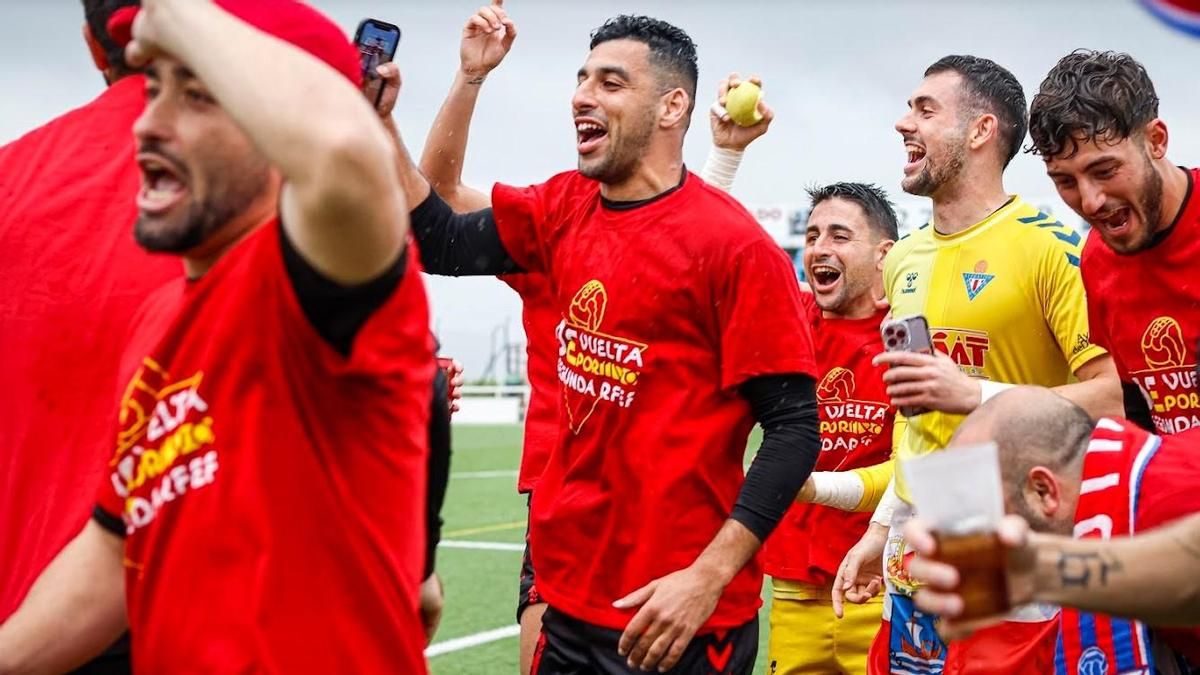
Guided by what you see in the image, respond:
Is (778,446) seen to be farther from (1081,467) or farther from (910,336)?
(1081,467)

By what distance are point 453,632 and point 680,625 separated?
6.15 meters

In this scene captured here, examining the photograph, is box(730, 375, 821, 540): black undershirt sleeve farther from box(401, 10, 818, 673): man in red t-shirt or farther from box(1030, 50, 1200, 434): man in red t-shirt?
box(1030, 50, 1200, 434): man in red t-shirt

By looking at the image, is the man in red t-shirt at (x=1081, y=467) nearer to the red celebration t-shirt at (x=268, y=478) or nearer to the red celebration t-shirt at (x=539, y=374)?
the red celebration t-shirt at (x=268, y=478)

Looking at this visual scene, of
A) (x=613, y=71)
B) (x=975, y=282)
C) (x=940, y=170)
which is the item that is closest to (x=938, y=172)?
(x=940, y=170)

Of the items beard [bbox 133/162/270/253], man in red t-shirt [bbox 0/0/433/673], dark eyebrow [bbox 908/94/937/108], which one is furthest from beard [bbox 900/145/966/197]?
beard [bbox 133/162/270/253]

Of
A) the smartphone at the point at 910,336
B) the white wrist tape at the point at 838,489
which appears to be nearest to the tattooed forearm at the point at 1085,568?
the smartphone at the point at 910,336

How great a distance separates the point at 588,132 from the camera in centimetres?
459

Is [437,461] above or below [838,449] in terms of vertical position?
above

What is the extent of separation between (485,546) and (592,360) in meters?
10.2

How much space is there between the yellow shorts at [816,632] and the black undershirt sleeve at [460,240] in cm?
239

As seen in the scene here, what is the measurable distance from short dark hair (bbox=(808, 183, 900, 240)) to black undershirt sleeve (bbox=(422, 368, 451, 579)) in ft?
13.2

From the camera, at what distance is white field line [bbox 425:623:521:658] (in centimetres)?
916

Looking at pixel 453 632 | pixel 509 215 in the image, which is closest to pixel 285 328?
pixel 509 215

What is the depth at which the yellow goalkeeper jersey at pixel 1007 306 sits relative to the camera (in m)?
4.99
